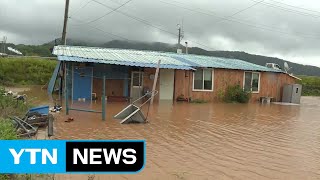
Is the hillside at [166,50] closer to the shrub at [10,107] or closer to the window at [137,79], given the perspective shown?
the window at [137,79]

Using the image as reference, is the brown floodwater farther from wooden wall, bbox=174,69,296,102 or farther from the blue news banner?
wooden wall, bbox=174,69,296,102

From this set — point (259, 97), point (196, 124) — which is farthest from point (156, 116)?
point (259, 97)

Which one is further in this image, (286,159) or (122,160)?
(286,159)

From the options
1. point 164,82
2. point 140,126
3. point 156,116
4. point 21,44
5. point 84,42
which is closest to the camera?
point 140,126

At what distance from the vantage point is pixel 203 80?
87.1 feet

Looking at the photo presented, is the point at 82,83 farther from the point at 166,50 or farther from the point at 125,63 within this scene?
the point at 166,50

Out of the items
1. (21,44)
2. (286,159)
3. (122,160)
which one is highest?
(21,44)

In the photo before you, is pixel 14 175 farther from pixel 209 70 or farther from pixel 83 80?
pixel 209 70

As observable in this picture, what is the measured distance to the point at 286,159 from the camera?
9.03 metres

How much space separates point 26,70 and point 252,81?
23413 mm

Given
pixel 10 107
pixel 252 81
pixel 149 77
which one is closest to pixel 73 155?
pixel 10 107

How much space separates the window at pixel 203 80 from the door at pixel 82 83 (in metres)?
7.71

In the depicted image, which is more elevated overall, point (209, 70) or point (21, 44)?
point (21, 44)

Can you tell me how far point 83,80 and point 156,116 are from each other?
7795mm
